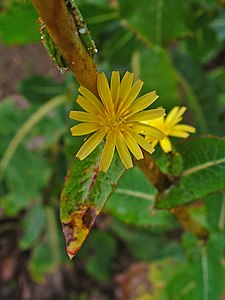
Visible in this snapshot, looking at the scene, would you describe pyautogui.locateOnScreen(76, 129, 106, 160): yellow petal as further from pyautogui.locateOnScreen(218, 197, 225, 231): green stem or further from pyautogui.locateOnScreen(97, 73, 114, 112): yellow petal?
pyautogui.locateOnScreen(218, 197, 225, 231): green stem

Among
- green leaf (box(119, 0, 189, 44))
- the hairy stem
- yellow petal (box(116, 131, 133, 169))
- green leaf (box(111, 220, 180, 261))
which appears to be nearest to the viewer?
the hairy stem

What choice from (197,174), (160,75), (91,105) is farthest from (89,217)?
(160,75)

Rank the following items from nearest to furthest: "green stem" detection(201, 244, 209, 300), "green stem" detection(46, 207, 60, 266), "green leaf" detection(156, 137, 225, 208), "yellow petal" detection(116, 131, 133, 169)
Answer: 1. "yellow petal" detection(116, 131, 133, 169)
2. "green leaf" detection(156, 137, 225, 208)
3. "green stem" detection(201, 244, 209, 300)
4. "green stem" detection(46, 207, 60, 266)

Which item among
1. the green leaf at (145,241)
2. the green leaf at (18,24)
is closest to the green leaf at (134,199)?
the green leaf at (18,24)

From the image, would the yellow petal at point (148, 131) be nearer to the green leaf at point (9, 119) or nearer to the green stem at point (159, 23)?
the green stem at point (159, 23)

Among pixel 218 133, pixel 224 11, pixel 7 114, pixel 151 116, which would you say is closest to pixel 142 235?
pixel 218 133

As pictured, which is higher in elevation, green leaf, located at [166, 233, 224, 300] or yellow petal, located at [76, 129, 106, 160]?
yellow petal, located at [76, 129, 106, 160]

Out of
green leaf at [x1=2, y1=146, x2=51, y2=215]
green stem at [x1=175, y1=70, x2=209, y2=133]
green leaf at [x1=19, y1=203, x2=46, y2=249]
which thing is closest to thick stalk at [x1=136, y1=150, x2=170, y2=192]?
green stem at [x1=175, y1=70, x2=209, y2=133]
